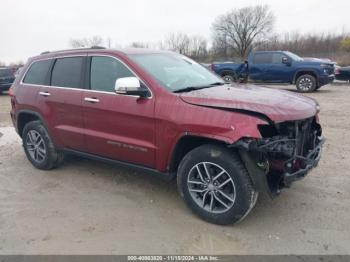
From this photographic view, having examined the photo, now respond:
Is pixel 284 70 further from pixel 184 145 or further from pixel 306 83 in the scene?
pixel 184 145

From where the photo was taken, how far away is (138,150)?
3873 mm

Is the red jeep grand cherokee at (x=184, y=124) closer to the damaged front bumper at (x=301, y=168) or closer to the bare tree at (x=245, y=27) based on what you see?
the damaged front bumper at (x=301, y=168)

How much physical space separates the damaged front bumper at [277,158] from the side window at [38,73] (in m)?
3.28

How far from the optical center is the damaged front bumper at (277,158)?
311cm

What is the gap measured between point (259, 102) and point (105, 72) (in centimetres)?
202

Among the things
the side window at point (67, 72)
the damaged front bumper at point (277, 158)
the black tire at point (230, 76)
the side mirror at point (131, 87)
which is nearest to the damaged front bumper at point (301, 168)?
the damaged front bumper at point (277, 158)

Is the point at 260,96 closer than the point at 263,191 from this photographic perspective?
No

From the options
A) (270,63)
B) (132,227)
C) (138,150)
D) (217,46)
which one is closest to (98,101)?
(138,150)

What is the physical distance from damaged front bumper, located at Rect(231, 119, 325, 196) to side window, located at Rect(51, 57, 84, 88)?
8.20ft

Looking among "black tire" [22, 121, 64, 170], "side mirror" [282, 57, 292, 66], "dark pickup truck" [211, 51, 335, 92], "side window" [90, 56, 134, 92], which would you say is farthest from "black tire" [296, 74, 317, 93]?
"side window" [90, 56, 134, 92]

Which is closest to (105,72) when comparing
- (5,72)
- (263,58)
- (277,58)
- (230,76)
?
(277,58)

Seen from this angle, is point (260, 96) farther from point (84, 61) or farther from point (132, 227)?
point (84, 61)

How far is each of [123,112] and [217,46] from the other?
211 ft

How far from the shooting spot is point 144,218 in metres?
3.69
